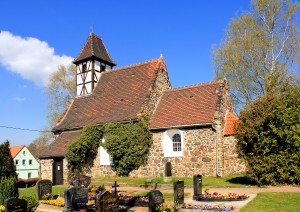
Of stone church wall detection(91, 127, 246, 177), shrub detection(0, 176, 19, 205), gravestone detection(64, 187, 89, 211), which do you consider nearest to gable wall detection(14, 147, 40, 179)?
stone church wall detection(91, 127, 246, 177)

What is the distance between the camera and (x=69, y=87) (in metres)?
45.9

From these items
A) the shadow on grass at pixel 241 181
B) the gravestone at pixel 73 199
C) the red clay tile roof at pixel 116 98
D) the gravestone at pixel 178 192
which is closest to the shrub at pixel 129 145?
the red clay tile roof at pixel 116 98

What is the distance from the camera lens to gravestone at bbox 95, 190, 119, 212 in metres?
10.9

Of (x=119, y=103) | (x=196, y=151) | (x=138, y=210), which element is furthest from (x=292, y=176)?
(x=119, y=103)

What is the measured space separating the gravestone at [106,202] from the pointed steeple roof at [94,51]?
2271cm

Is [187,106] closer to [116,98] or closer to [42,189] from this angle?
[116,98]

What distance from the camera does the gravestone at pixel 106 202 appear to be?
10.9 metres

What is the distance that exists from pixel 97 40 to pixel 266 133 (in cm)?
2296

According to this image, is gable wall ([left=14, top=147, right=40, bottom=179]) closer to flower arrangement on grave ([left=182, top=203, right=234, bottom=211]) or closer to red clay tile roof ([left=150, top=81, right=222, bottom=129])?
red clay tile roof ([left=150, top=81, right=222, bottom=129])

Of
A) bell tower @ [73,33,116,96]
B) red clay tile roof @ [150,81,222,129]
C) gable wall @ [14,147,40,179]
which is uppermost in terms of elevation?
bell tower @ [73,33,116,96]

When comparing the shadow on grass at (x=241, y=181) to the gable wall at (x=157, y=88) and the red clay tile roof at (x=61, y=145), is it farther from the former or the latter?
the red clay tile roof at (x=61, y=145)

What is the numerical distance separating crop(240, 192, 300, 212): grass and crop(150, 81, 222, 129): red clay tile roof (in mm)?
8269

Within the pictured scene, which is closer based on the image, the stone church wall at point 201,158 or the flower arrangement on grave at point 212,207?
the flower arrangement on grave at point 212,207

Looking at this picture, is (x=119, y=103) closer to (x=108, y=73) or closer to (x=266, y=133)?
(x=108, y=73)
